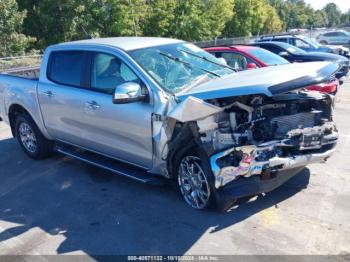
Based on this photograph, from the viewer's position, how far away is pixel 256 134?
418 centimetres

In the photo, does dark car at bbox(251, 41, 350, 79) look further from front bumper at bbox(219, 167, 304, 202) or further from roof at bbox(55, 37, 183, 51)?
front bumper at bbox(219, 167, 304, 202)

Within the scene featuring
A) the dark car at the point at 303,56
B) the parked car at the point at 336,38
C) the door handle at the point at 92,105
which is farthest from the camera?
the parked car at the point at 336,38

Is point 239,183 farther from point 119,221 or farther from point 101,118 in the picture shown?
point 101,118

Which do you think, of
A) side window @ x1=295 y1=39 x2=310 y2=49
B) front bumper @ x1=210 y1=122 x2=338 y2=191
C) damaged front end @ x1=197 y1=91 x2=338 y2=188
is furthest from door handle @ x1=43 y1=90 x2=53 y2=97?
side window @ x1=295 y1=39 x2=310 y2=49

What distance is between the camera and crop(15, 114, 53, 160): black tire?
21.3 feet

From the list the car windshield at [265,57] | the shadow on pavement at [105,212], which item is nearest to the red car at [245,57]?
the car windshield at [265,57]

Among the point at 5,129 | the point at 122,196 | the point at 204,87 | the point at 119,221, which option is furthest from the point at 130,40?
the point at 5,129

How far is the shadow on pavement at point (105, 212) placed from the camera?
406 cm

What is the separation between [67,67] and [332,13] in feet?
464

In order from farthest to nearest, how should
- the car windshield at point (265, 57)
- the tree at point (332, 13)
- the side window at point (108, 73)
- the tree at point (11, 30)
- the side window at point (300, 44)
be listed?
the tree at point (332, 13), the tree at point (11, 30), the side window at point (300, 44), the car windshield at point (265, 57), the side window at point (108, 73)

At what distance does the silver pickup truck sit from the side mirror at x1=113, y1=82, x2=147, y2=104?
0.4 inches

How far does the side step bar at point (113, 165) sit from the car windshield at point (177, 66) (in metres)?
1.06

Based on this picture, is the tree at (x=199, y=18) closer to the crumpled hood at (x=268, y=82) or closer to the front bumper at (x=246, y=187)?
the crumpled hood at (x=268, y=82)

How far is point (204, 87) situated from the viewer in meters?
4.41
